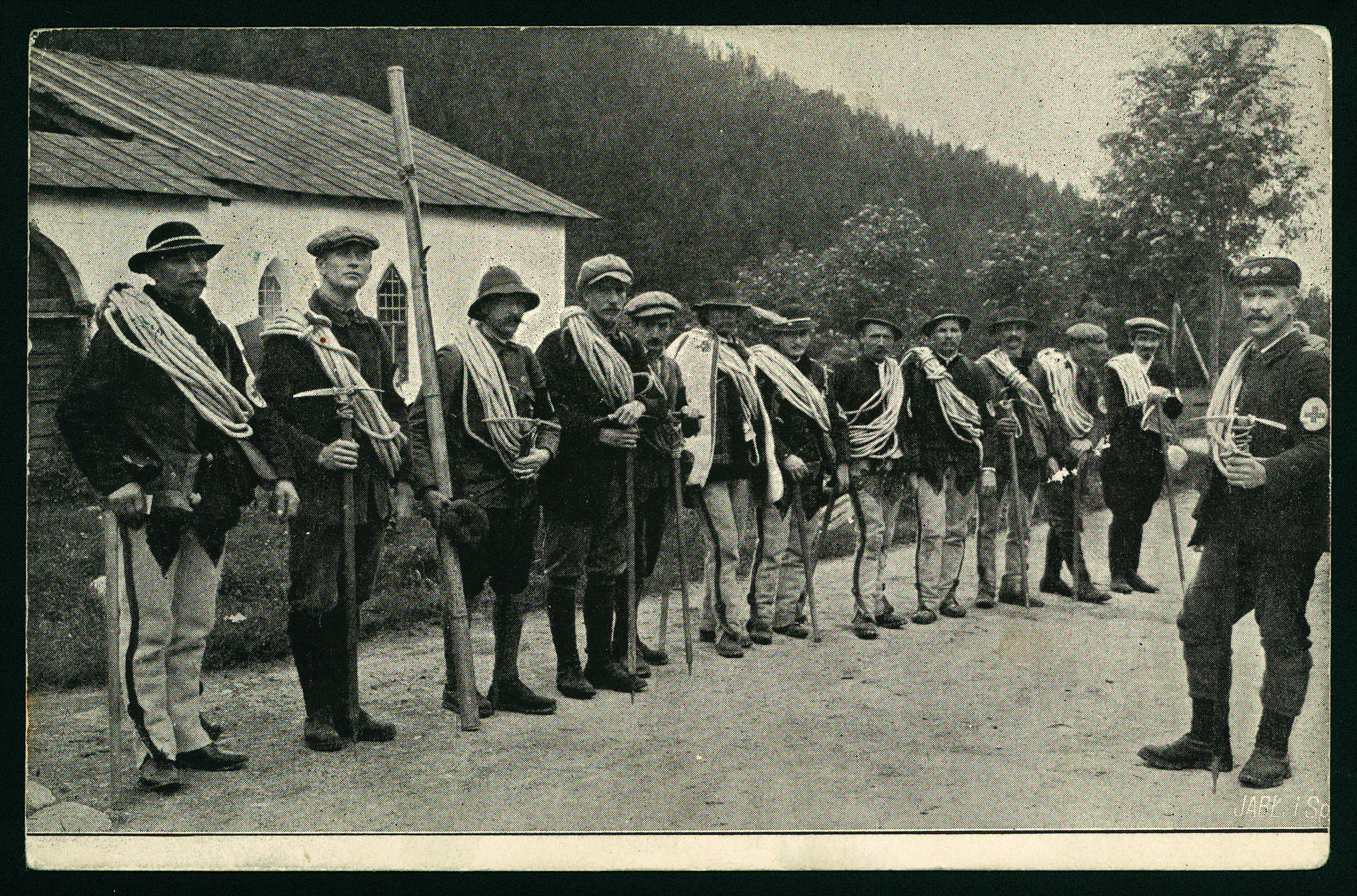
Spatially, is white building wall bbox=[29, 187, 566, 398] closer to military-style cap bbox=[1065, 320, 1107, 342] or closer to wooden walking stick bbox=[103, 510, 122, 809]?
wooden walking stick bbox=[103, 510, 122, 809]

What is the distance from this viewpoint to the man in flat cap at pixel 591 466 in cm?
557

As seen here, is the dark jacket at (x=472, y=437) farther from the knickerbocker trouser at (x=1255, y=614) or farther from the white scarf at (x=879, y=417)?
the knickerbocker trouser at (x=1255, y=614)

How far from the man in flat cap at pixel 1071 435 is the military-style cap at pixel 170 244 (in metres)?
4.49

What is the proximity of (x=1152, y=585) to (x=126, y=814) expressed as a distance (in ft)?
17.2

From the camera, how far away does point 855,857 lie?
548 centimetres

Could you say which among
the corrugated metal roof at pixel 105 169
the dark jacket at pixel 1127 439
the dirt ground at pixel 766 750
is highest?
the corrugated metal roof at pixel 105 169

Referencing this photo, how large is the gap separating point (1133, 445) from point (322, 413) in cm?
432

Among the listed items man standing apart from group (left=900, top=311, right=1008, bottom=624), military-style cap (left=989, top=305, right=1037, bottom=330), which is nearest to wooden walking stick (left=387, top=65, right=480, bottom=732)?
man standing apart from group (left=900, top=311, right=1008, bottom=624)

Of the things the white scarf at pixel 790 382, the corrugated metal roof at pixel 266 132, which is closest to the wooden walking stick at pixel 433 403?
the corrugated metal roof at pixel 266 132

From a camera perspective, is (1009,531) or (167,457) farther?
(1009,531)

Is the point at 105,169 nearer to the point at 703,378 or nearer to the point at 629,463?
the point at 629,463

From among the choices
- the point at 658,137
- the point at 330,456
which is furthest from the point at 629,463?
the point at 658,137

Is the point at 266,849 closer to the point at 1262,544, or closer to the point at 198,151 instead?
the point at 198,151

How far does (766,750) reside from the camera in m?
5.52
